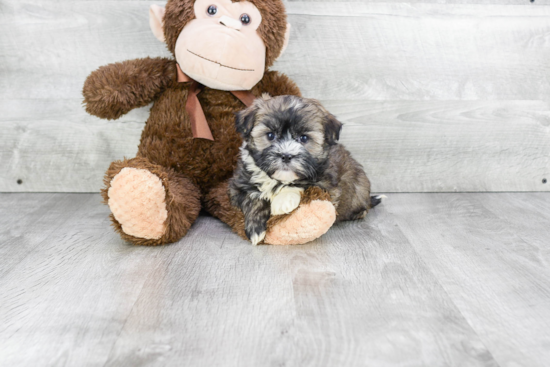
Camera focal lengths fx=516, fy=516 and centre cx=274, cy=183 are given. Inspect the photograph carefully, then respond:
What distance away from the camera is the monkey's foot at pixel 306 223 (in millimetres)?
1833

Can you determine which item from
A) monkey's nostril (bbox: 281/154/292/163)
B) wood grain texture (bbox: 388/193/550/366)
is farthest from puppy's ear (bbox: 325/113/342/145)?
→ wood grain texture (bbox: 388/193/550/366)

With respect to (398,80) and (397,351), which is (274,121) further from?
(398,80)

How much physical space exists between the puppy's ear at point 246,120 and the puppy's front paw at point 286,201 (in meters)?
0.24

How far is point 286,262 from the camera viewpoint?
174 cm

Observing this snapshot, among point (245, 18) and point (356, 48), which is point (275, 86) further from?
point (356, 48)

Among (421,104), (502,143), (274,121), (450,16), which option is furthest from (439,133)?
(274,121)

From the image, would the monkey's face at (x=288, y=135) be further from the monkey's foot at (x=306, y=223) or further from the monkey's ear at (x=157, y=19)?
the monkey's ear at (x=157, y=19)

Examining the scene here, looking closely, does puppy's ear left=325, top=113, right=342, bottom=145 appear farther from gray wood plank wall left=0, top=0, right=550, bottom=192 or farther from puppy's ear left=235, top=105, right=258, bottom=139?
gray wood plank wall left=0, top=0, right=550, bottom=192

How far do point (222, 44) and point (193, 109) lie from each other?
1.05 feet

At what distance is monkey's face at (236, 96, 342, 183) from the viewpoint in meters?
1.70

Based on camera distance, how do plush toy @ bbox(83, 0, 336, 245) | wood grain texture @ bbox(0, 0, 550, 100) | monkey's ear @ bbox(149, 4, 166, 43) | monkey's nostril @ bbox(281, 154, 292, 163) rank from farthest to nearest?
wood grain texture @ bbox(0, 0, 550, 100), monkey's ear @ bbox(149, 4, 166, 43), plush toy @ bbox(83, 0, 336, 245), monkey's nostril @ bbox(281, 154, 292, 163)

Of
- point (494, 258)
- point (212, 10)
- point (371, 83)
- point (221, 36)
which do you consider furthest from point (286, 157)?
point (371, 83)

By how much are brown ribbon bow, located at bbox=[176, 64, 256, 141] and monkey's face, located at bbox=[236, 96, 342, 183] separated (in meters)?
0.33

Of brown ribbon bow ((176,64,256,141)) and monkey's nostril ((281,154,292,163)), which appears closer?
monkey's nostril ((281,154,292,163))
